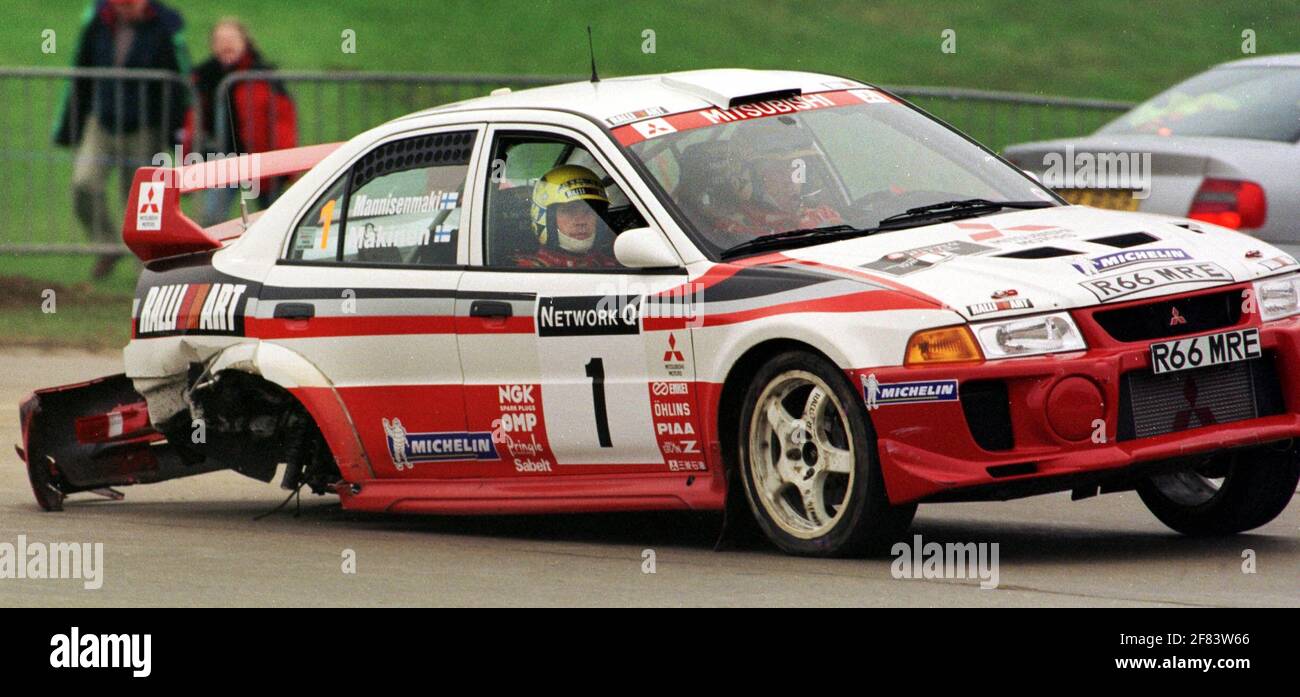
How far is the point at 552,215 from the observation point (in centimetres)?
812

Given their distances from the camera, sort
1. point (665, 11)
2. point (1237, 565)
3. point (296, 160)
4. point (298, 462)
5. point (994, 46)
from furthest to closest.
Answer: point (665, 11) → point (994, 46) → point (296, 160) → point (298, 462) → point (1237, 565)

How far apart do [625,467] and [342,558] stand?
3.46 ft

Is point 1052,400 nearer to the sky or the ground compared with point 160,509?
nearer to the sky

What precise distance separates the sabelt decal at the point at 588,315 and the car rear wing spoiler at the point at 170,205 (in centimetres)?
183

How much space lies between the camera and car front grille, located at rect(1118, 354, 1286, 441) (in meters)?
7.00

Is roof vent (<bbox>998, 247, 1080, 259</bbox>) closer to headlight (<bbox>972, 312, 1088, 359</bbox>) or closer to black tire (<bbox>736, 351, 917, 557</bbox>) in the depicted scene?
headlight (<bbox>972, 312, 1088, 359</bbox>)

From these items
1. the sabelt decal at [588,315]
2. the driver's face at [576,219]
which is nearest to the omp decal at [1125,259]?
the sabelt decal at [588,315]

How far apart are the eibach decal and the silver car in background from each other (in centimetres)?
268

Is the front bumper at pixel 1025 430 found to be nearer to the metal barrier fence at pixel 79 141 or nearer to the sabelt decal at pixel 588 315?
the sabelt decal at pixel 588 315

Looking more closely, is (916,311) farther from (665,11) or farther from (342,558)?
(665,11)

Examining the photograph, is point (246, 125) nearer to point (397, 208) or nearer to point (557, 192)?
point (397, 208)

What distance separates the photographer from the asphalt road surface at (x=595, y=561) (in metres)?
6.83

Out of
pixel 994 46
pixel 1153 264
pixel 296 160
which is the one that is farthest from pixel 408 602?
pixel 994 46

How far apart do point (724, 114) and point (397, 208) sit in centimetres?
136
